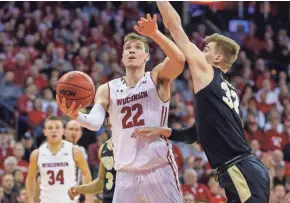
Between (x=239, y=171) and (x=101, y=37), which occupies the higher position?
(x=101, y=37)

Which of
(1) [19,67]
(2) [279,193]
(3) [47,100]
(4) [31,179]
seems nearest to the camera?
(4) [31,179]

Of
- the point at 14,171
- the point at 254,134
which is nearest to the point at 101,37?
the point at 254,134

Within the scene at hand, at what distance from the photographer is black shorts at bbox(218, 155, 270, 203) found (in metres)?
4.92

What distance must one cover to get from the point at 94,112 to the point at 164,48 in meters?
0.80

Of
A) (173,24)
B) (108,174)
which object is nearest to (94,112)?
(173,24)

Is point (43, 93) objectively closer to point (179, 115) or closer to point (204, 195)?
point (179, 115)

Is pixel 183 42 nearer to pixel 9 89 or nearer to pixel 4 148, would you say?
pixel 4 148

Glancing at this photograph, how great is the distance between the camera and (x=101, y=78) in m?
14.1

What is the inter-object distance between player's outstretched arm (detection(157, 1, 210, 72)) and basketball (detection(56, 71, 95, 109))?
0.87 m

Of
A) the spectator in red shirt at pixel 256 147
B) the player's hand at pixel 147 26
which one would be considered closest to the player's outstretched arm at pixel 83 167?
the player's hand at pixel 147 26

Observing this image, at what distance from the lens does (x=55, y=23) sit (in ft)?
54.6

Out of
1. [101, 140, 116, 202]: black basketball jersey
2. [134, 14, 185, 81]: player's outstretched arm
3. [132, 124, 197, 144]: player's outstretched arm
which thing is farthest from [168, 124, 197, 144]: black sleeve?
[101, 140, 116, 202]: black basketball jersey

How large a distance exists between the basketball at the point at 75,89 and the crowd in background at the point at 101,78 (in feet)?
15.1

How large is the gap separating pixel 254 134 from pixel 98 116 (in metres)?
8.10
